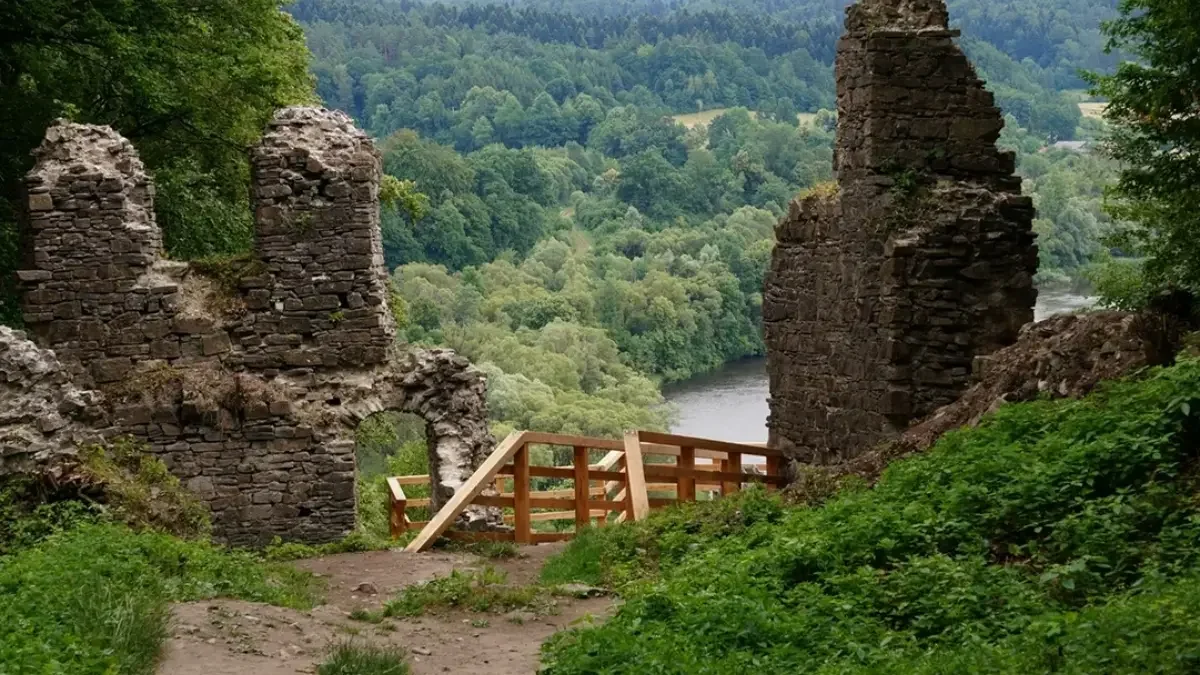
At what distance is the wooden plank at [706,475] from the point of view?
1694cm

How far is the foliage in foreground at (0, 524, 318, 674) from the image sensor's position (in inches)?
385

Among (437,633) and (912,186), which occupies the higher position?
(912,186)

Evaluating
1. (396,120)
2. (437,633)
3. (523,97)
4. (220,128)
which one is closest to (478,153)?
(396,120)

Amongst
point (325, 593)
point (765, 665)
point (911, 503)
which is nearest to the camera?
point (765, 665)

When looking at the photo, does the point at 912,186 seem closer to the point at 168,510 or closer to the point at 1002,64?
the point at 168,510

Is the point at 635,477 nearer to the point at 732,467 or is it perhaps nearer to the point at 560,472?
the point at 560,472

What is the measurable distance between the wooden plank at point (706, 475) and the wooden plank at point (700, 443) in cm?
22

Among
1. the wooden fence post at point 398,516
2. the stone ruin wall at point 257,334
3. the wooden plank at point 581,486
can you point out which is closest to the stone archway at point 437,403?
the stone ruin wall at point 257,334

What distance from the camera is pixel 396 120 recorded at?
95.9m

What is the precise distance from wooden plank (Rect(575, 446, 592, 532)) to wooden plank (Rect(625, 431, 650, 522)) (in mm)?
377

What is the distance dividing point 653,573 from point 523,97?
92385 millimetres

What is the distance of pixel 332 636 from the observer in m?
11.6

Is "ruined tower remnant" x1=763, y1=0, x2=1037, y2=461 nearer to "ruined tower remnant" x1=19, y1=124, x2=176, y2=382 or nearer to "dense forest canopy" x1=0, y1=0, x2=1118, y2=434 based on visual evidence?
"dense forest canopy" x1=0, y1=0, x2=1118, y2=434

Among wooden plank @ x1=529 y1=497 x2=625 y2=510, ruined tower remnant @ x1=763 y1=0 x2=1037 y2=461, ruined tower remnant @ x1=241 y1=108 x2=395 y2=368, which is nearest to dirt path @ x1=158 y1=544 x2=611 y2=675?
wooden plank @ x1=529 y1=497 x2=625 y2=510
